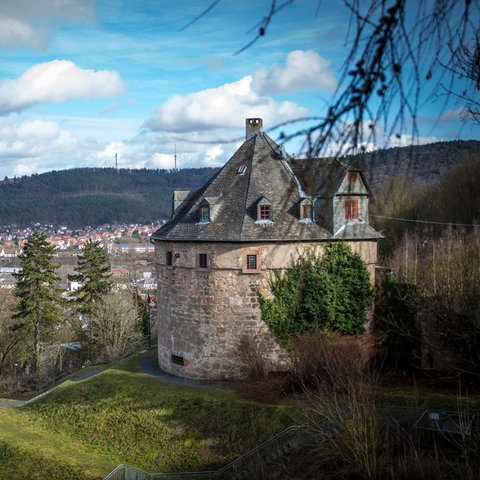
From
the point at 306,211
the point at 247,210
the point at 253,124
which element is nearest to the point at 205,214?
the point at 247,210

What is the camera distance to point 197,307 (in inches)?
846

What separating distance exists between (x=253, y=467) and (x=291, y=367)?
610 cm

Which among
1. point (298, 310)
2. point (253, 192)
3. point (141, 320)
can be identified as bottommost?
point (141, 320)

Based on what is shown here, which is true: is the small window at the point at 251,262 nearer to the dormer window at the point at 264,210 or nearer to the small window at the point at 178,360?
the dormer window at the point at 264,210

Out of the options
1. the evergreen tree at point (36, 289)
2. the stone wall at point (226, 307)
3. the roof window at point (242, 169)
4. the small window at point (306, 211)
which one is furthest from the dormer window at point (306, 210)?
the evergreen tree at point (36, 289)

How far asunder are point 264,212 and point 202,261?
313 cm

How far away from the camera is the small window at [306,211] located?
826 inches

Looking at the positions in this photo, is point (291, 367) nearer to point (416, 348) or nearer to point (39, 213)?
point (416, 348)

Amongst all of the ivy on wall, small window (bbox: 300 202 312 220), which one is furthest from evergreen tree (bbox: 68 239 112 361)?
small window (bbox: 300 202 312 220)

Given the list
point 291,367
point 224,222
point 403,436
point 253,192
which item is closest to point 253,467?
point 403,436

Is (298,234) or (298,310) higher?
(298,234)

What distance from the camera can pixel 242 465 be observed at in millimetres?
15625

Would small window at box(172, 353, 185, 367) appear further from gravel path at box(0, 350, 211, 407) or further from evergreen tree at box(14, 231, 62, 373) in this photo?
evergreen tree at box(14, 231, 62, 373)

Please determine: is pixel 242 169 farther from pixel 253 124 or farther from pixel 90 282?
pixel 90 282
